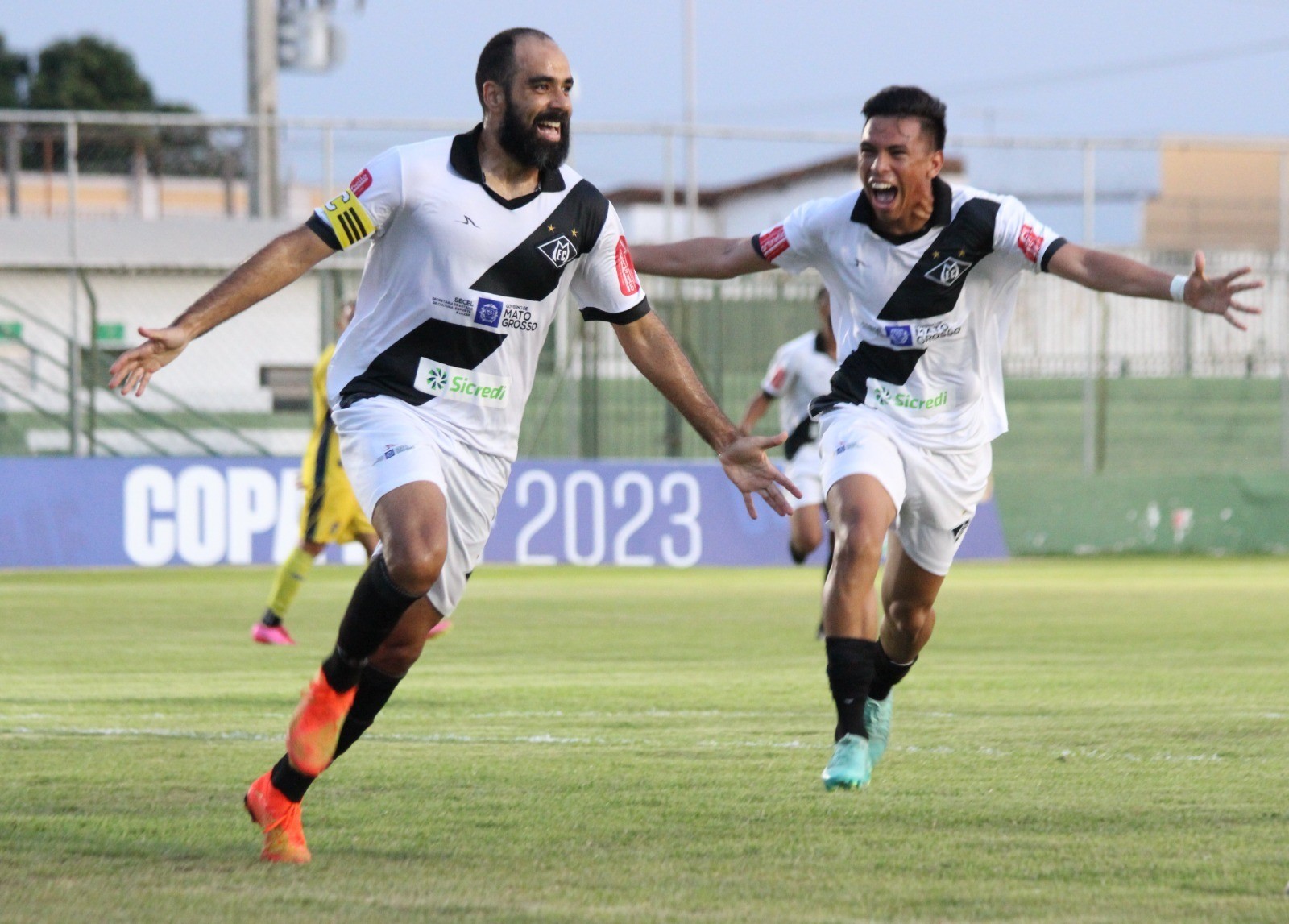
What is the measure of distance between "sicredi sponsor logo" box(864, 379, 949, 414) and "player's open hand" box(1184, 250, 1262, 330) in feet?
3.33

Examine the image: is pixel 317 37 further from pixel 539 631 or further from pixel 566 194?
pixel 566 194

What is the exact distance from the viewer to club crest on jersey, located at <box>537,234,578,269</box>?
19.2 ft

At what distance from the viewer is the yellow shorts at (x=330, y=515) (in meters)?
12.8

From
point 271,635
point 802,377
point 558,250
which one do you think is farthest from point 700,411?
point 802,377

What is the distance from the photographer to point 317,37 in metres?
26.7

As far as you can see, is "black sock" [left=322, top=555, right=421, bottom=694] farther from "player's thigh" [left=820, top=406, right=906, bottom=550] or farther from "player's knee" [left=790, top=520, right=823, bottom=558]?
"player's knee" [left=790, top=520, right=823, bottom=558]

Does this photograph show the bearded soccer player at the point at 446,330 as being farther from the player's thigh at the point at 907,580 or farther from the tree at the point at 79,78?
the tree at the point at 79,78

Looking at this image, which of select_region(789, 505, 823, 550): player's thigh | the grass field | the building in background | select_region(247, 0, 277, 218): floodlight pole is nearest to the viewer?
the grass field

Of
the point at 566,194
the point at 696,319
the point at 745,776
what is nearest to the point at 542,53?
the point at 566,194

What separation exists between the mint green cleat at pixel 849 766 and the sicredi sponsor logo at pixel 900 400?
1.38 m

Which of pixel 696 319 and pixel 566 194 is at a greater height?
pixel 566 194

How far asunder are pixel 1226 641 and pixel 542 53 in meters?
7.85

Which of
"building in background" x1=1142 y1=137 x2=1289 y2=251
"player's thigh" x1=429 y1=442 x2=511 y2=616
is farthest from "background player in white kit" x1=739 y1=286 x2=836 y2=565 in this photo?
"building in background" x1=1142 y1=137 x2=1289 y2=251

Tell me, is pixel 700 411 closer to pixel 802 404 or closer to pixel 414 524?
pixel 414 524
